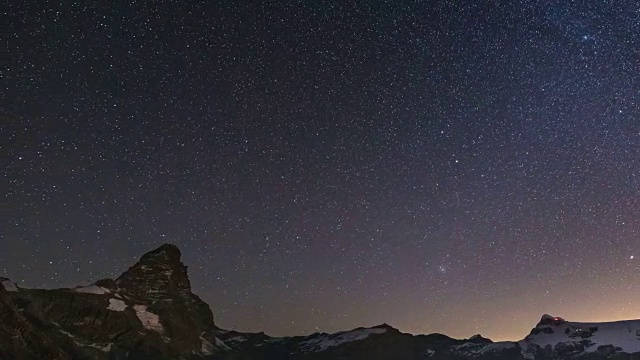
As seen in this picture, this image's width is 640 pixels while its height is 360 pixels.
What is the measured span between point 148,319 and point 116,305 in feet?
36.3

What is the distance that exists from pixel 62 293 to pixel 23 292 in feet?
36.3

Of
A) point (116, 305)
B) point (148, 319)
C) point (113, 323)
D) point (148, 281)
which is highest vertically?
point (148, 281)

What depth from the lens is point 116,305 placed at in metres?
160

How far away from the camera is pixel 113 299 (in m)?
164

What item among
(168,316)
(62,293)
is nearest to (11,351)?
(62,293)

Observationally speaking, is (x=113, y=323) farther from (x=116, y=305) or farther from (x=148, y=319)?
(x=148, y=319)

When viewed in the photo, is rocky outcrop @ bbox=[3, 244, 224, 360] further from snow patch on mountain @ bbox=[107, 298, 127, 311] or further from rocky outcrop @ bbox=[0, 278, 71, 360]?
rocky outcrop @ bbox=[0, 278, 71, 360]

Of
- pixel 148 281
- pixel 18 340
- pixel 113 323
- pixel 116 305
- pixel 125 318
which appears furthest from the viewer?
pixel 148 281

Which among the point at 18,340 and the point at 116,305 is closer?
the point at 18,340

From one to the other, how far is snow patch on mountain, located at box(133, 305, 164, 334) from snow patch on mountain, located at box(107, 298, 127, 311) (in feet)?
15.7

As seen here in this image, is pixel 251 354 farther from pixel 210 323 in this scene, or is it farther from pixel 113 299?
pixel 113 299

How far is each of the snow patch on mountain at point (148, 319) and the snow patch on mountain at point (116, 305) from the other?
4.79 m

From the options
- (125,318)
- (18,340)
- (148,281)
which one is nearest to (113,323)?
(125,318)

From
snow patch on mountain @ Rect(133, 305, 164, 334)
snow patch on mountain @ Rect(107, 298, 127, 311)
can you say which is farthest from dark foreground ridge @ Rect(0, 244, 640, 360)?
snow patch on mountain @ Rect(107, 298, 127, 311)
